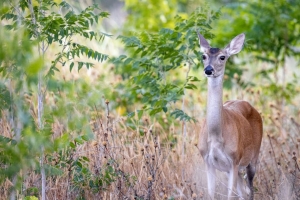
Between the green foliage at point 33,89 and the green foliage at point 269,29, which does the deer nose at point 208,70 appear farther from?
the green foliage at point 269,29

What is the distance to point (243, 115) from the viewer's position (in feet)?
22.0

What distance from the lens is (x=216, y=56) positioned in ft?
19.9

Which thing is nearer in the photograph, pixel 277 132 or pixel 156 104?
pixel 156 104

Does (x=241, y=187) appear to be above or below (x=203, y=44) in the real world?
below

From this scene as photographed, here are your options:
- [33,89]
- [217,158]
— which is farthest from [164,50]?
[33,89]

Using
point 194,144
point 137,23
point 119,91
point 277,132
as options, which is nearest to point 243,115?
point 194,144

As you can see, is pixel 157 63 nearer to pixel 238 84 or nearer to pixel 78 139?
pixel 78 139

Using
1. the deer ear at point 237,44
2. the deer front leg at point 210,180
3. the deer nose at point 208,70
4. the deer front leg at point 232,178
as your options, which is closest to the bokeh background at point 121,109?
the deer front leg at point 210,180

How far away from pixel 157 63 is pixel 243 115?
42.7 inches

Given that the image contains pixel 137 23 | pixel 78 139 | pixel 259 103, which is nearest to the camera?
pixel 78 139

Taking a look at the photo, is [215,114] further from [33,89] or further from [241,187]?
[33,89]

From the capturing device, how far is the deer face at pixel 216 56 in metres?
5.88

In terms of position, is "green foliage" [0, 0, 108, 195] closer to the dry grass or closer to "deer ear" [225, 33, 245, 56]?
the dry grass

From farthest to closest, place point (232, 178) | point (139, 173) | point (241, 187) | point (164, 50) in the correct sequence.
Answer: point (164, 50)
point (241, 187)
point (139, 173)
point (232, 178)
